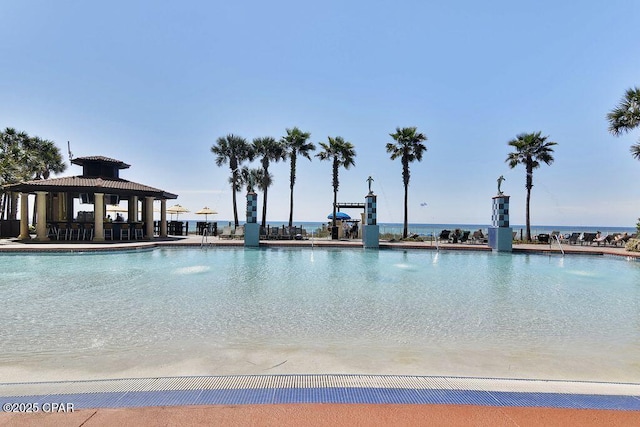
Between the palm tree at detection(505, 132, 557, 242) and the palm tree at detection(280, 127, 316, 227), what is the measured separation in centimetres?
1296

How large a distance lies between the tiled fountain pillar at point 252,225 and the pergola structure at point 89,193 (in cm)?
625

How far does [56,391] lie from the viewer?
278 cm

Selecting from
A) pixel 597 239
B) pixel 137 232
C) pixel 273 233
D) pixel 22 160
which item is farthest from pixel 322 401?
pixel 22 160

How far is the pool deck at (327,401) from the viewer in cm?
233

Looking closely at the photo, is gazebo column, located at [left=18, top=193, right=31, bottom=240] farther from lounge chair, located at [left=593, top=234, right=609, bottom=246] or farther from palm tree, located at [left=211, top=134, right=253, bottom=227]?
lounge chair, located at [left=593, top=234, right=609, bottom=246]

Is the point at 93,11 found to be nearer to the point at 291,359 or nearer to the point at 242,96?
the point at 242,96

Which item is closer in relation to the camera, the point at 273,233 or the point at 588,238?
the point at 273,233

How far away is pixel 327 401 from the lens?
2594 mm

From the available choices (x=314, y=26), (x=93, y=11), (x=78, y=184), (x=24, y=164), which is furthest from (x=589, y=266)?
(x=24, y=164)

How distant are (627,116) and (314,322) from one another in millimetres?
18742

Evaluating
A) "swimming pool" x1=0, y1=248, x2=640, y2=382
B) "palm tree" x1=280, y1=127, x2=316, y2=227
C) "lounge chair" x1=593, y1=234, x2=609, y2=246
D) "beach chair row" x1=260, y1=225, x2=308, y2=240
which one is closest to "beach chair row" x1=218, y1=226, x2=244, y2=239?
"beach chair row" x1=260, y1=225, x2=308, y2=240

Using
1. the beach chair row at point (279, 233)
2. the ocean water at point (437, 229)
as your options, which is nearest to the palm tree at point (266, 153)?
the ocean water at point (437, 229)

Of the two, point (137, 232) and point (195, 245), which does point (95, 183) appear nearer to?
point (137, 232)

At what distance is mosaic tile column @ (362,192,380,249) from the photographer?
56.9 feet
